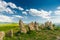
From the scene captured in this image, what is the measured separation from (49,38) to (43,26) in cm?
1104

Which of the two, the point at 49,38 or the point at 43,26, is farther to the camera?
the point at 43,26

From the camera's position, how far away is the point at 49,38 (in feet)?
137

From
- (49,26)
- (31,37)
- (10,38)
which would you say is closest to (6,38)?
(10,38)

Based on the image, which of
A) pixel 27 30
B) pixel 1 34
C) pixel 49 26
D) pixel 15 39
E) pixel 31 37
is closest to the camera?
pixel 1 34

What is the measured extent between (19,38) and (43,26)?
49.4 feet

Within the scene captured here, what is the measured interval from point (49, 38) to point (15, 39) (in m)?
7.45

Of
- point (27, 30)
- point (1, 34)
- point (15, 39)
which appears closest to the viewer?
point (1, 34)

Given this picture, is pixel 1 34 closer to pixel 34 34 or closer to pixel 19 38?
pixel 19 38

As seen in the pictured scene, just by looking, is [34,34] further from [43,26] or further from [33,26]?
[43,26]

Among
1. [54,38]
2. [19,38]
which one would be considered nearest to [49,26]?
[54,38]

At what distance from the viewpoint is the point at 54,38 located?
42.2 metres

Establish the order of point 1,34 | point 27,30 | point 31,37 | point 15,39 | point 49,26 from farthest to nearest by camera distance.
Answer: point 49,26 < point 27,30 < point 31,37 < point 15,39 < point 1,34

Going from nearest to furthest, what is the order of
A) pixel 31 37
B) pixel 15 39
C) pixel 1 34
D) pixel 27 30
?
pixel 1 34 < pixel 15 39 < pixel 31 37 < pixel 27 30

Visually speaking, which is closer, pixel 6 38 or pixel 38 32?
pixel 6 38
